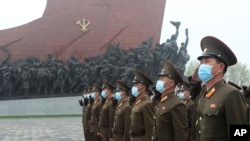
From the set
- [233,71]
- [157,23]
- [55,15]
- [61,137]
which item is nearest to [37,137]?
[61,137]

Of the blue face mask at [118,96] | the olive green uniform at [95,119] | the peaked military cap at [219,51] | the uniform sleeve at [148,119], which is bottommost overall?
the olive green uniform at [95,119]

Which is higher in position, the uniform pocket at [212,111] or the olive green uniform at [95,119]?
the uniform pocket at [212,111]

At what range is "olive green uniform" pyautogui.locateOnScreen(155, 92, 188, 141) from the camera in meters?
3.07

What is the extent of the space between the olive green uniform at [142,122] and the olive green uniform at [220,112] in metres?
1.36

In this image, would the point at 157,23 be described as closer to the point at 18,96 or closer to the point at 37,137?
the point at 18,96

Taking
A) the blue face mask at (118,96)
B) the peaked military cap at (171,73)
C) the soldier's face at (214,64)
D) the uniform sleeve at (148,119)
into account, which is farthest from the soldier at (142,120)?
the soldier's face at (214,64)

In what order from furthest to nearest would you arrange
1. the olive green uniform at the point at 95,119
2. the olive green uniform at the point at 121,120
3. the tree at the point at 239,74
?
the tree at the point at 239,74
the olive green uniform at the point at 95,119
the olive green uniform at the point at 121,120

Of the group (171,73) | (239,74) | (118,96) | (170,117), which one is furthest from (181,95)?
(239,74)

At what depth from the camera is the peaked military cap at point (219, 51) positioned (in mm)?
2367

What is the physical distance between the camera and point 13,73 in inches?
635

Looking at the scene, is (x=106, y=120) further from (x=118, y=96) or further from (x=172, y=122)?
(x=172, y=122)

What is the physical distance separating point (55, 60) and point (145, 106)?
13.6 m

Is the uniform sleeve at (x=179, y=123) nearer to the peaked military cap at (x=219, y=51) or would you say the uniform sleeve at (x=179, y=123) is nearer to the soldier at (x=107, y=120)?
the peaked military cap at (x=219, y=51)

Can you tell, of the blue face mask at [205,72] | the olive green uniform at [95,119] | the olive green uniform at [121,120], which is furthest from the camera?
the olive green uniform at [95,119]
